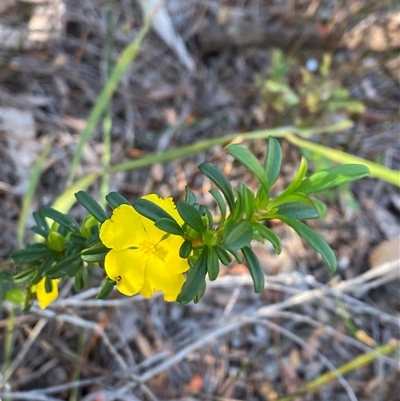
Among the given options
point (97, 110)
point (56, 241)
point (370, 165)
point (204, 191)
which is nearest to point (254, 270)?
point (56, 241)

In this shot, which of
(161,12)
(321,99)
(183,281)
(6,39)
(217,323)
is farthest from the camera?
(161,12)

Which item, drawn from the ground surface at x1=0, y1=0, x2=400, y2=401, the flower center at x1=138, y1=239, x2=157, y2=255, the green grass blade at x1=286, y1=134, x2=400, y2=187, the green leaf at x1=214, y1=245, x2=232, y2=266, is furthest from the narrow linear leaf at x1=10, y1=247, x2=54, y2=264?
the green grass blade at x1=286, y1=134, x2=400, y2=187

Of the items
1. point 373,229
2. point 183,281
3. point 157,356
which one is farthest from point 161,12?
point 183,281

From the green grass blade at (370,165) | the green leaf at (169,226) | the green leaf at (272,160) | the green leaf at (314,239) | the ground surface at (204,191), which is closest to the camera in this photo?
the green leaf at (169,226)

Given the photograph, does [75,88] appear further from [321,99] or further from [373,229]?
[373,229]

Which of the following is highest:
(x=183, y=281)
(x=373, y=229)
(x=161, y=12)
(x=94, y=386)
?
(x=161, y=12)

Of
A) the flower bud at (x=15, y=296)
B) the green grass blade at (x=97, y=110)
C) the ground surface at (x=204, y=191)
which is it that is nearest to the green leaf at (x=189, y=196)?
the flower bud at (x=15, y=296)

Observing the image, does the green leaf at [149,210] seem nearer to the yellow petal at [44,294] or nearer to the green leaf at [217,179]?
the green leaf at [217,179]
